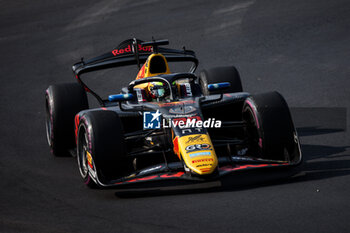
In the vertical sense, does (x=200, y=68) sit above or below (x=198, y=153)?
above

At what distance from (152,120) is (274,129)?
159 cm

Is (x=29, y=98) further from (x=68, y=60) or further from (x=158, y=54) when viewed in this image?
(x=158, y=54)

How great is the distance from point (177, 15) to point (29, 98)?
24.5 ft

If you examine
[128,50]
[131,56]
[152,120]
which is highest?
[128,50]

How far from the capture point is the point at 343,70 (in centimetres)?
1389

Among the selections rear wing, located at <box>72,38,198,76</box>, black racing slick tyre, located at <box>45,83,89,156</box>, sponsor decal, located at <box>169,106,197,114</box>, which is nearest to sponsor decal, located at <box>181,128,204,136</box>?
sponsor decal, located at <box>169,106,197,114</box>

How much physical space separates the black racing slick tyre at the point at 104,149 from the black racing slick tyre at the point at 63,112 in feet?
5.21

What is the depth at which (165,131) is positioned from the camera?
8.46 metres

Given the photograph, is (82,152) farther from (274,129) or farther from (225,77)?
(225,77)

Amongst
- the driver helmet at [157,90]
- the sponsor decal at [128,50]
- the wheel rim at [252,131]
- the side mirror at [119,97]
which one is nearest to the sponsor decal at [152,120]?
the side mirror at [119,97]

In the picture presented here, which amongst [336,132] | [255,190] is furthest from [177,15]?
[255,190]

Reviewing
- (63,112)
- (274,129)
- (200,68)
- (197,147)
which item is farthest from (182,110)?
(200,68)

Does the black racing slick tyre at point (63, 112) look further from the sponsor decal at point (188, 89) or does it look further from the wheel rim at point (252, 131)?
the wheel rim at point (252, 131)

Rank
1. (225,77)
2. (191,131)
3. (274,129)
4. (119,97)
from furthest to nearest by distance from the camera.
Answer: (225,77) → (119,97) → (274,129) → (191,131)
